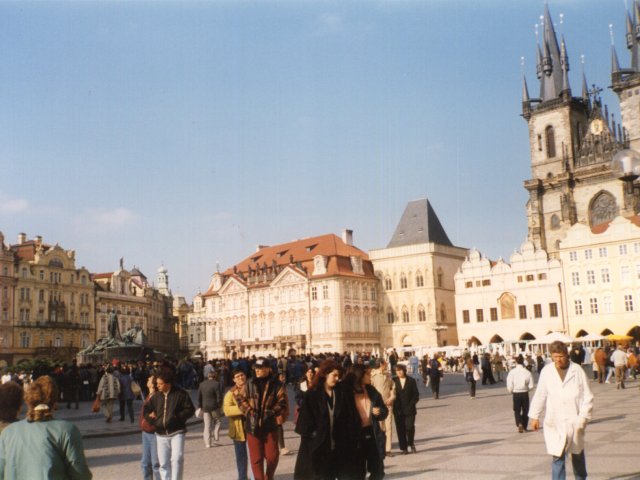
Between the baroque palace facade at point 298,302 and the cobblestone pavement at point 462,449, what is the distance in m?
51.0

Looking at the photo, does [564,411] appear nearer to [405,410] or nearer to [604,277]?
[405,410]

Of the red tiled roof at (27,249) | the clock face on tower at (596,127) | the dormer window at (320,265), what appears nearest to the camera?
the clock face on tower at (596,127)

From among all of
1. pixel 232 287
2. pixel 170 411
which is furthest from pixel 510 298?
pixel 170 411

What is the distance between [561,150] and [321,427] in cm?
7153

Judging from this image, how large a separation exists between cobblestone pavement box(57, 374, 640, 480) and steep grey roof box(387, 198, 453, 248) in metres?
53.9

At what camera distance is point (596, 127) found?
2790 inches

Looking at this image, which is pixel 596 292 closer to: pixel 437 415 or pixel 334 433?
pixel 437 415

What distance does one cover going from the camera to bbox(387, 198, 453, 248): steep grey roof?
74.8m

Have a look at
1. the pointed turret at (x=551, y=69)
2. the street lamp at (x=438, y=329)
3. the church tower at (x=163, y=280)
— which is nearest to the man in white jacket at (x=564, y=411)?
the street lamp at (x=438, y=329)

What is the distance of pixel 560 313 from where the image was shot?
6025 centimetres

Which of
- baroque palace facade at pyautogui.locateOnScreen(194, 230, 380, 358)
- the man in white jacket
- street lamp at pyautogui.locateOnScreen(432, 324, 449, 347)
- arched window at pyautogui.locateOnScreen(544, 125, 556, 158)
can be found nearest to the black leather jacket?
the man in white jacket

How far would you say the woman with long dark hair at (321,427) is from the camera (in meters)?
6.50

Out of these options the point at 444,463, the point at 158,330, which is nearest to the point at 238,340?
the point at 158,330

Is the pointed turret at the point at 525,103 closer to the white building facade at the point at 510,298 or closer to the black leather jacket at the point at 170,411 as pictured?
the white building facade at the point at 510,298
